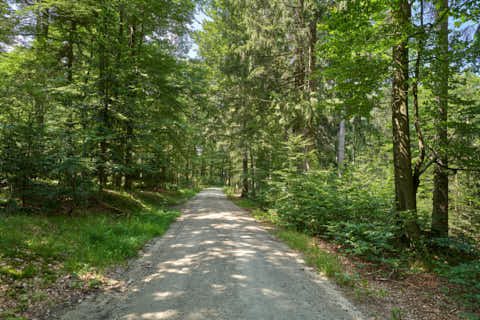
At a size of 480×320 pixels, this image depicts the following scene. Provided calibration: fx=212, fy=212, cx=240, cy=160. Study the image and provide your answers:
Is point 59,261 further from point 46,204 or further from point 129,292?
point 46,204

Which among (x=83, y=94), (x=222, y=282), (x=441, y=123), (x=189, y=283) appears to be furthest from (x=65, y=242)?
(x=441, y=123)

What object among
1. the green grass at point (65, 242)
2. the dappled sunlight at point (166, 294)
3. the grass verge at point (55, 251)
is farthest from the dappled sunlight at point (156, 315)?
the green grass at point (65, 242)

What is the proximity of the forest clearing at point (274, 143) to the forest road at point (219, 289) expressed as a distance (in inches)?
3.2

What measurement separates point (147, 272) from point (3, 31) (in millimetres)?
11408

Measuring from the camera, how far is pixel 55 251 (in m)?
4.57

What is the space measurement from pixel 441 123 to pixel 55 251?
979 cm

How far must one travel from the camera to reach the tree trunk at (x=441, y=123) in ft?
16.8

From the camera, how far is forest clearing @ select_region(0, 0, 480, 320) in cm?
404

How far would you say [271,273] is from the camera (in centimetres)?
445

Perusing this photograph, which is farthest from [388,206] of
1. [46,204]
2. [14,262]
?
[46,204]

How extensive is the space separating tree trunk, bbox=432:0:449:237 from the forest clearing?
0.05 m

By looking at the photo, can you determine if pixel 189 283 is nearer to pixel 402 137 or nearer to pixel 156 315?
pixel 156 315

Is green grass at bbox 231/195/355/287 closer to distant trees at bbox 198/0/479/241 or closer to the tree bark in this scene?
distant trees at bbox 198/0/479/241

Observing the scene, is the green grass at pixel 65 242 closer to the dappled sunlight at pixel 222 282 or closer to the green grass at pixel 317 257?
the dappled sunlight at pixel 222 282
